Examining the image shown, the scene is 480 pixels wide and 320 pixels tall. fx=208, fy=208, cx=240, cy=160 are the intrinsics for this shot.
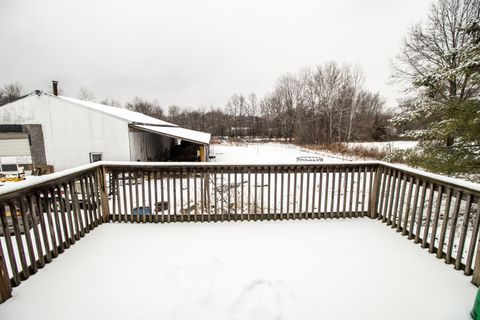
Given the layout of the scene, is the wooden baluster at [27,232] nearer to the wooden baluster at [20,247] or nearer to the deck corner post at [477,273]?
the wooden baluster at [20,247]

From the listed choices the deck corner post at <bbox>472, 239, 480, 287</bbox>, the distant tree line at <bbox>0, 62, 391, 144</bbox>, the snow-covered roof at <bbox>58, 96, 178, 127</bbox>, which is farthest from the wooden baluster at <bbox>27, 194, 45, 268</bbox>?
the distant tree line at <bbox>0, 62, 391, 144</bbox>

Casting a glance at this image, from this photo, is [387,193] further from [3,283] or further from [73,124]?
[73,124]

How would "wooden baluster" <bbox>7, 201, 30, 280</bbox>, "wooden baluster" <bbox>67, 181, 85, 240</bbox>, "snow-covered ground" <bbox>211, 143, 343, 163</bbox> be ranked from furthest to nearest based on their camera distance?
"snow-covered ground" <bbox>211, 143, 343, 163</bbox>
"wooden baluster" <bbox>67, 181, 85, 240</bbox>
"wooden baluster" <bbox>7, 201, 30, 280</bbox>

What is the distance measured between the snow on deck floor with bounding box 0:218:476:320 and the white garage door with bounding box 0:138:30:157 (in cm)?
1649

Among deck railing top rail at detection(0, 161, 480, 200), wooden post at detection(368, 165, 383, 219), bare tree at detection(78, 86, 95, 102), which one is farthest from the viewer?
bare tree at detection(78, 86, 95, 102)

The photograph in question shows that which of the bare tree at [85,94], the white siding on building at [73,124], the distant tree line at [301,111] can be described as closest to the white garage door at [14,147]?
the white siding on building at [73,124]

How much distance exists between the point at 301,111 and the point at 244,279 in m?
38.2

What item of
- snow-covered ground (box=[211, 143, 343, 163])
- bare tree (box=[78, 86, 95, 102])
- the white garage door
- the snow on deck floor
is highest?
bare tree (box=[78, 86, 95, 102])

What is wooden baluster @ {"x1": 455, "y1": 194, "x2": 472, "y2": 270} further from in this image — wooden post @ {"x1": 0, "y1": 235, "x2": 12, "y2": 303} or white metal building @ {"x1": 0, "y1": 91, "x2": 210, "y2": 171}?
white metal building @ {"x1": 0, "y1": 91, "x2": 210, "y2": 171}

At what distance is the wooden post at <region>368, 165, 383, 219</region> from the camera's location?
3936 millimetres

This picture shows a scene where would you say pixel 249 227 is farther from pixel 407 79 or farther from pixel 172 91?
pixel 172 91

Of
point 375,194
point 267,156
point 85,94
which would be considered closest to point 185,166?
point 375,194

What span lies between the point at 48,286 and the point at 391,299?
11.6ft

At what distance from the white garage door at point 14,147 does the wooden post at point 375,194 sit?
1985 centimetres
